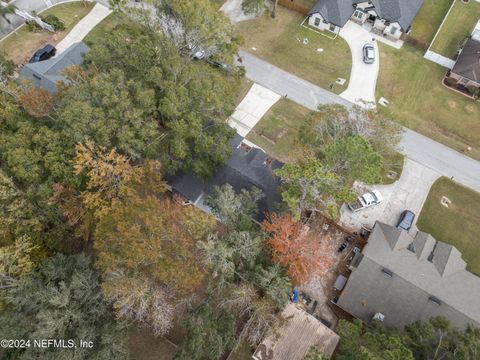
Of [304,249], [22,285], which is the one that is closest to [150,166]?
[22,285]

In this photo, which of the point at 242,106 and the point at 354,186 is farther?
the point at 242,106

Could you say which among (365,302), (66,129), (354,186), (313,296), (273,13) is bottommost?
(313,296)

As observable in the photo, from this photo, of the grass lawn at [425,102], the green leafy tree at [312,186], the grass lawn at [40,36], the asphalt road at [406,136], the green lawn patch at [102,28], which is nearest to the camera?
the green leafy tree at [312,186]

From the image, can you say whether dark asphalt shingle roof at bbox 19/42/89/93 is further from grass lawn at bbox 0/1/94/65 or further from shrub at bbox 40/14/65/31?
shrub at bbox 40/14/65/31

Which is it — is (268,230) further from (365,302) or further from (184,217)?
(365,302)

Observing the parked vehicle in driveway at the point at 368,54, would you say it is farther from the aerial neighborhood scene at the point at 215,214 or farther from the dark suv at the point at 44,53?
the dark suv at the point at 44,53

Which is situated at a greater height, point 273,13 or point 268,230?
point 273,13

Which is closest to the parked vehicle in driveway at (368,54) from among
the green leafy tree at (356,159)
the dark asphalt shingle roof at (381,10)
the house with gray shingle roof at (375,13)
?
the house with gray shingle roof at (375,13)
